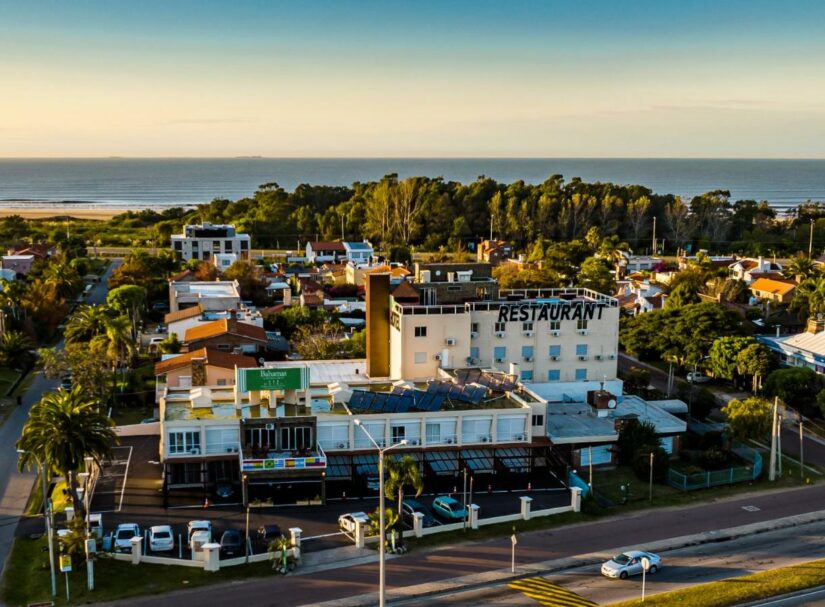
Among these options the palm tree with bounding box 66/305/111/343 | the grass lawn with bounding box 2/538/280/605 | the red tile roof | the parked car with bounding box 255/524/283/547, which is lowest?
the grass lawn with bounding box 2/538/280/605

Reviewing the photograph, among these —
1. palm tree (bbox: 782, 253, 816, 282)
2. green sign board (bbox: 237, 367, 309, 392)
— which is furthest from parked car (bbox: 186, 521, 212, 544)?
palm tree (bbox: 782, 253, 816, 282)

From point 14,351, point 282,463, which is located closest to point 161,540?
point 282,463

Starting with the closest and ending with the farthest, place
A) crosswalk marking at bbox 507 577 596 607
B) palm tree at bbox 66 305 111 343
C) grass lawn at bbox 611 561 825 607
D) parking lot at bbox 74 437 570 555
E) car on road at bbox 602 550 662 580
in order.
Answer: grass lawn at bbox 611 561 825 607
crosswalk marking at bbox 507 577 596 607
car on road at bbox 602 550 662 580
parking lot at bbox 74 437 570 555
palm tree at bbox 66 305 111 343

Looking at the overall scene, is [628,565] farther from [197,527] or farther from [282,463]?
[197,527]

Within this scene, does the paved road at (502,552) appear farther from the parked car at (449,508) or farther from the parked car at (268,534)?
the parked car at (268,534)

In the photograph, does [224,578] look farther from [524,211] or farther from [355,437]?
[524,211]

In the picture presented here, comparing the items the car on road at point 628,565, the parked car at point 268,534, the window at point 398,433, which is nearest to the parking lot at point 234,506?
the parked car at point 268,534

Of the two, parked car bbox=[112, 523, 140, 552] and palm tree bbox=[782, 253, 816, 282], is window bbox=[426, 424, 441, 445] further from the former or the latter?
palm tree bbox=[782, 253, 816, 282]

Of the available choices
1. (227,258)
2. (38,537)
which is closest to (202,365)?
(38,537)
